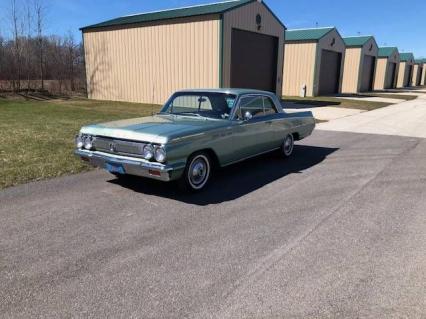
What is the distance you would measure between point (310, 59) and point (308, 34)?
Result: 7.81 ft

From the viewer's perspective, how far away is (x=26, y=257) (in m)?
3.36

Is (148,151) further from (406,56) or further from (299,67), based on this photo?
(406,56)

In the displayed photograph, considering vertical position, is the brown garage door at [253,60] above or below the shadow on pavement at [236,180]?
above

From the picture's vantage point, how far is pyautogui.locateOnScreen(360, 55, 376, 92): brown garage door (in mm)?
39078

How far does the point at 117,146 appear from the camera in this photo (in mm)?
5008

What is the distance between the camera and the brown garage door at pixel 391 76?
163 feet

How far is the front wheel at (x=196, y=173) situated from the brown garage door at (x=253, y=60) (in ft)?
44.7

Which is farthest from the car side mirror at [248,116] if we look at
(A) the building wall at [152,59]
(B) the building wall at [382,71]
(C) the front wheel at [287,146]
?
(B) the building wall at [382,71]

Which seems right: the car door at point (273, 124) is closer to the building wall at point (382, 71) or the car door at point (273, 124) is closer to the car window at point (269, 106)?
the car window at point (269, 106)

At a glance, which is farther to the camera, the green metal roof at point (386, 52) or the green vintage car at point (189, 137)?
the green metal roof at point (386, 52)

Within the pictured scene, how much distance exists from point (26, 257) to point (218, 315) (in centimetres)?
191

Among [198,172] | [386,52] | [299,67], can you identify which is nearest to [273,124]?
[198,172]

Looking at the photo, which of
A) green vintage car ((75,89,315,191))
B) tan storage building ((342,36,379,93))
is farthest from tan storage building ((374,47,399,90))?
green vintage car ((75,89,315,191))

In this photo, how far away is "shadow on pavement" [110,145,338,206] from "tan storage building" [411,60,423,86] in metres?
72.6
